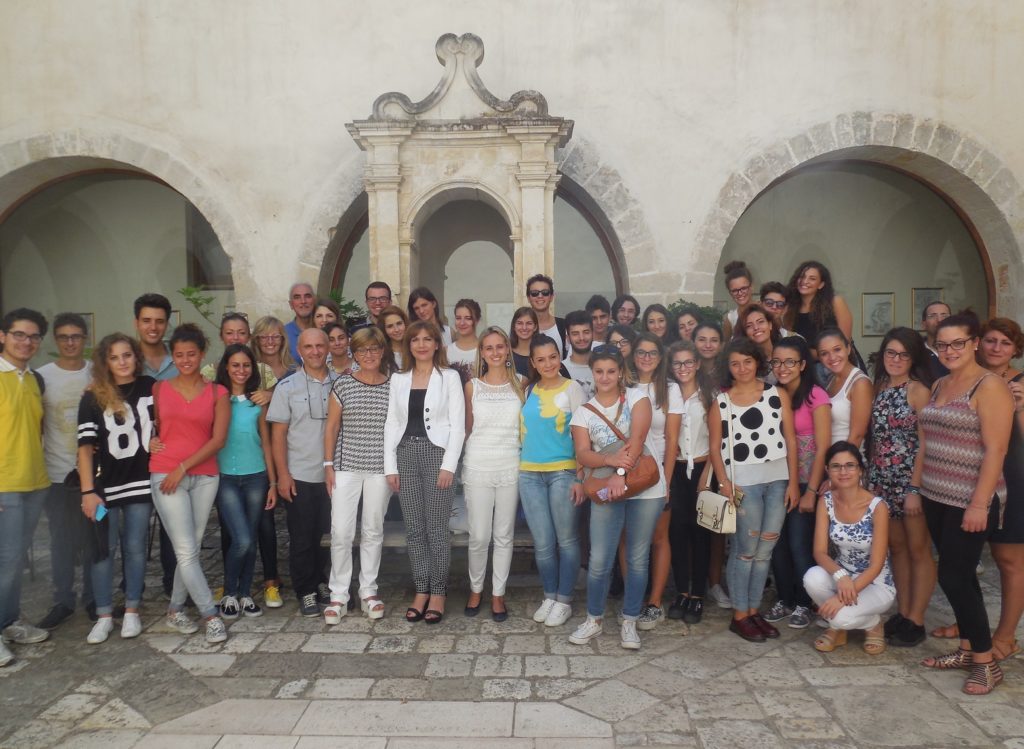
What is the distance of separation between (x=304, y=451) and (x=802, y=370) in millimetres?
3040

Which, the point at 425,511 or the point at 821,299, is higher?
the point at 821,299

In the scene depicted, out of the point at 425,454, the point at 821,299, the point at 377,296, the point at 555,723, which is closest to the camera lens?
the point at 555,723

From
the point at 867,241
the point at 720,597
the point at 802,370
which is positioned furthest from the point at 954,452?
the point at 867,241

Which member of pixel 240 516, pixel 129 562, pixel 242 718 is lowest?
pixel 242 718

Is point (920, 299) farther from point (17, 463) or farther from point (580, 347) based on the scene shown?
point (17, 463)

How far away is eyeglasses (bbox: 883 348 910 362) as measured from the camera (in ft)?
12.5

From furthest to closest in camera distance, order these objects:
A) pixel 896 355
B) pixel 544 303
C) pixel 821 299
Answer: pixel 544 303, pixel 821 299, pixel 896 355

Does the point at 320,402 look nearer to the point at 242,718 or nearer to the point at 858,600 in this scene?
the point at 242,718

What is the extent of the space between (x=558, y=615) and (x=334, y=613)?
1331 mm

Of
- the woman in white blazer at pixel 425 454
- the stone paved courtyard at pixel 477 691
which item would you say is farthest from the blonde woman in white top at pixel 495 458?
the stone paved courtyard at pixel 477 691

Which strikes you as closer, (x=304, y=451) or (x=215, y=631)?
(x=215, y=631)

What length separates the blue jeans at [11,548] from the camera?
3744mm

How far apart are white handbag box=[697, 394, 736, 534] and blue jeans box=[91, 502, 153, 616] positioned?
3.19m

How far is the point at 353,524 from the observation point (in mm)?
4172
